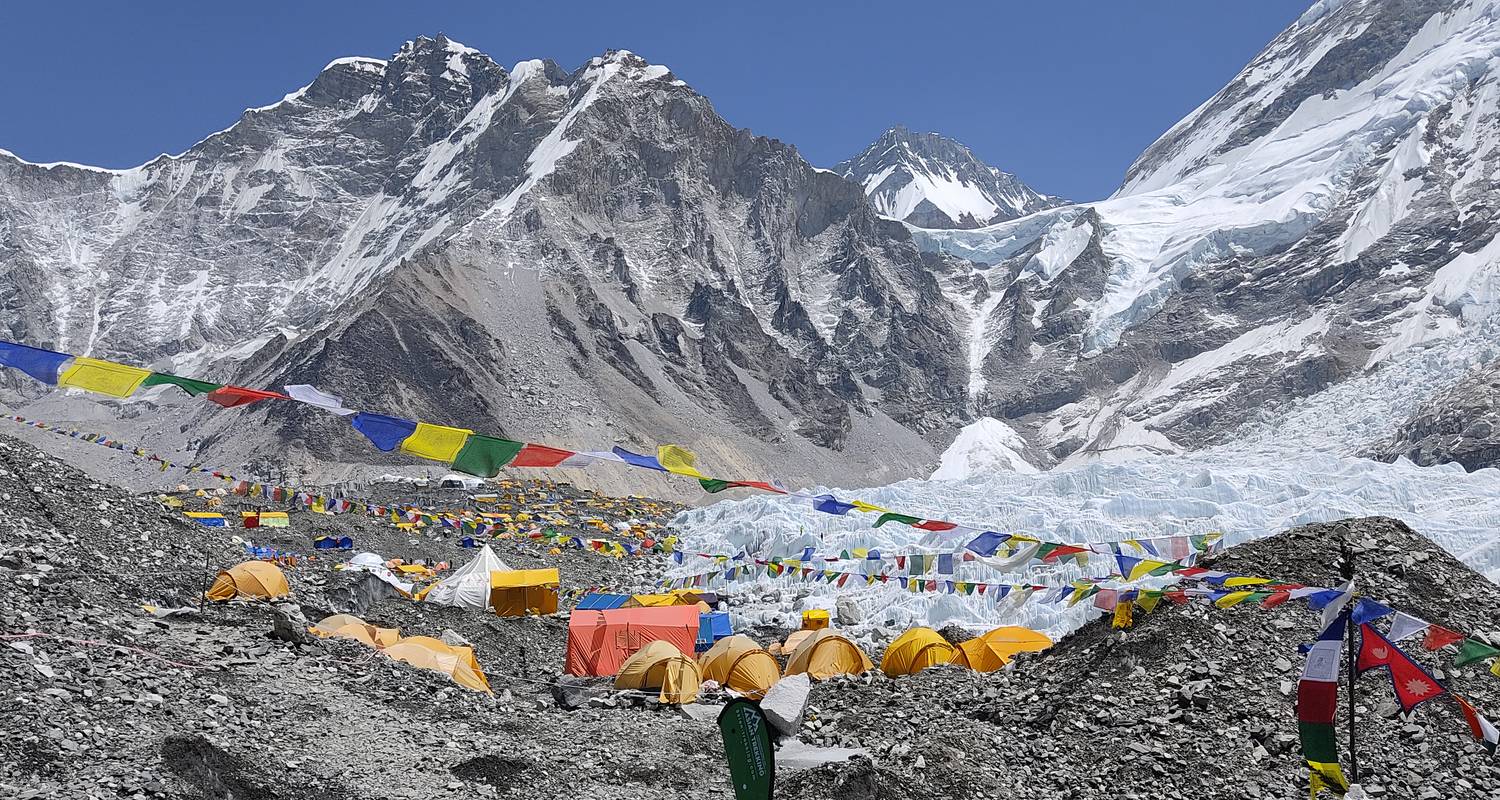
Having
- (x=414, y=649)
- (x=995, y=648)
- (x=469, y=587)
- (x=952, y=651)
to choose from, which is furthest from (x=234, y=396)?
(x=469, y=587)

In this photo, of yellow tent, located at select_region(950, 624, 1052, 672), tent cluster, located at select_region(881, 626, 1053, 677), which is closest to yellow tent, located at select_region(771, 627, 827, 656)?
tent cluster, located at select_region(881, 626, 1053, 677)

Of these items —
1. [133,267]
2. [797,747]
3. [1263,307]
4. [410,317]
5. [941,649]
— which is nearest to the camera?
[797,747]

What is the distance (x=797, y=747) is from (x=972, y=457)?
13374cm

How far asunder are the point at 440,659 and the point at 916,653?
8.03 m

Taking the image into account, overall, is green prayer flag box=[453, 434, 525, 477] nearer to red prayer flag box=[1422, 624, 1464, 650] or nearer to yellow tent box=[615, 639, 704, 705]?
yellow tent box=[615, 639, 704, 705]

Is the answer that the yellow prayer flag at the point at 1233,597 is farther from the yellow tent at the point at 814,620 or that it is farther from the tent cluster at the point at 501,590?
the tent cluster at the point at 501,590

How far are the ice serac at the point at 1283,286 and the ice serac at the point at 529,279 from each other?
15.5 meters

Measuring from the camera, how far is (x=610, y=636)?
918 inches

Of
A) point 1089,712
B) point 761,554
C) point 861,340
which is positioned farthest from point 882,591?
point 861,340

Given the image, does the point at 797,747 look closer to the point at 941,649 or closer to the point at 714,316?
the point at 941,649

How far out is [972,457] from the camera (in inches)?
5674

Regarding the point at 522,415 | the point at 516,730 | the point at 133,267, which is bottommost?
the point at 516,730

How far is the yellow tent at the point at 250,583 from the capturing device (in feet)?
61.7

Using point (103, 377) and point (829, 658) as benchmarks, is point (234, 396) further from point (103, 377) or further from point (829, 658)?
point (829, 658)
